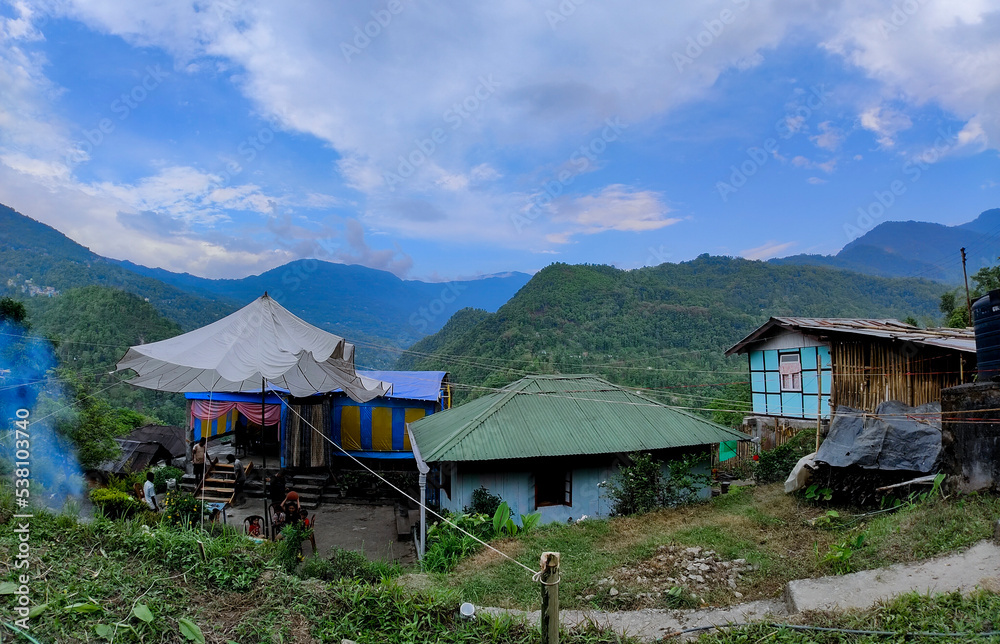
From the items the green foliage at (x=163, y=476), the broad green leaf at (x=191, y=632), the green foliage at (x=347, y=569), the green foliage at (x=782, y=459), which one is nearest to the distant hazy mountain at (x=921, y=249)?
the green foliage at (x=782, y=459)

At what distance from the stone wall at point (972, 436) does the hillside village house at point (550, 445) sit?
537 cm

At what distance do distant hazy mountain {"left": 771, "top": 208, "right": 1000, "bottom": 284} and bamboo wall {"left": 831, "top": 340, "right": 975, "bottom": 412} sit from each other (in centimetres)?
10280

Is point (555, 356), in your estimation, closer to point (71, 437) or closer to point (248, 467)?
point (248, 467)

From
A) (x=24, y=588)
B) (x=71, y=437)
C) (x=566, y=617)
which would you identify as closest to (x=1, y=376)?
(x=71, y=437)

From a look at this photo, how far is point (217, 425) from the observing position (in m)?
17.9

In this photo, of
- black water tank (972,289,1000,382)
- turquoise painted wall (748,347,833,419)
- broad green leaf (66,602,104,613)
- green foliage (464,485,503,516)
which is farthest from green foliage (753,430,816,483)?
broad green leaf (66,602,104,613)

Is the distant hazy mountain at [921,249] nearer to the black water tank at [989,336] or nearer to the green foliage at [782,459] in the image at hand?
the green foliage at [782,459]

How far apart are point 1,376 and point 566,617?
340 inches

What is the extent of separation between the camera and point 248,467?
13.5m

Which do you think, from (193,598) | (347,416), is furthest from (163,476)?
(193,598)

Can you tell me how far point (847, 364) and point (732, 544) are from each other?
31.8ft

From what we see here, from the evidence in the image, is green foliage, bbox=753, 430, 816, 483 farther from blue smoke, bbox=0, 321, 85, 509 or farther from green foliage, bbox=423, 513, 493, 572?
blue smoke, bbox=0, 321, 85, 509

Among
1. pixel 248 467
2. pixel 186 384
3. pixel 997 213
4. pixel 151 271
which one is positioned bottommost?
pixel 248 467

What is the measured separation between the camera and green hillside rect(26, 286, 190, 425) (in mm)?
25359
